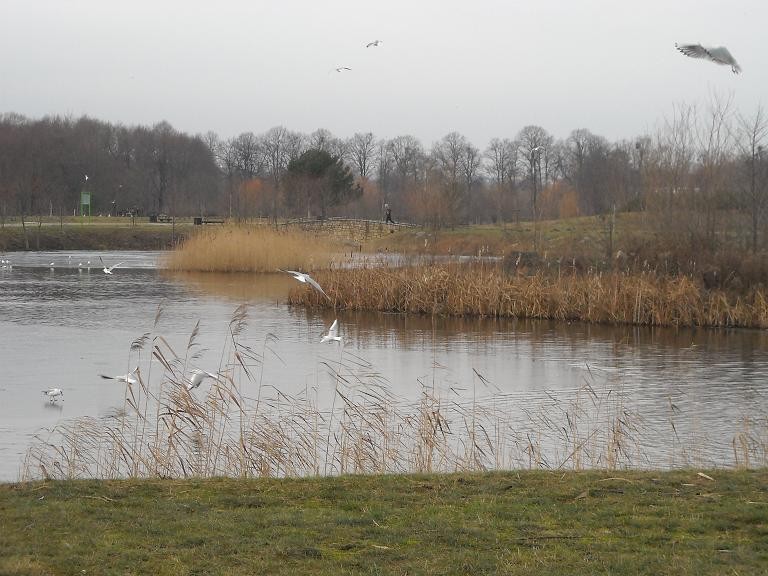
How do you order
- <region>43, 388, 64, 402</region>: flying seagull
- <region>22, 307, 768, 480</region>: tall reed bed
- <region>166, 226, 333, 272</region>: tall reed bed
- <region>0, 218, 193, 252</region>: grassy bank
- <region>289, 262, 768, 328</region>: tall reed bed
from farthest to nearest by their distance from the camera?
<region>0, 218, 193, 252</region>: grassy bank < <region>166, 226, 333, 272</region>: tall reed bed < <region>289, 262, 768, 328</region>: tall reed bed < <region>43, 388, 64, 402</region>: flying seagull < <region>22, 307, 768, 480</region>: tall reed bed

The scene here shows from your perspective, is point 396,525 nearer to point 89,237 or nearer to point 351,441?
point 351,441

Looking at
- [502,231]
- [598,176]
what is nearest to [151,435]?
[502,231]

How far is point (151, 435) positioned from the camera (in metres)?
10.2

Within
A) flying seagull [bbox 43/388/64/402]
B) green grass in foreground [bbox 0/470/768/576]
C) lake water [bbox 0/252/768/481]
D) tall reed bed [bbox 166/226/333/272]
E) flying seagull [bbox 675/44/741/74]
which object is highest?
flying seagull [bbox 675/44/741/74]

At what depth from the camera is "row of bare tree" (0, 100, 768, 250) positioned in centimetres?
6184

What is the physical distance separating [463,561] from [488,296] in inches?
749

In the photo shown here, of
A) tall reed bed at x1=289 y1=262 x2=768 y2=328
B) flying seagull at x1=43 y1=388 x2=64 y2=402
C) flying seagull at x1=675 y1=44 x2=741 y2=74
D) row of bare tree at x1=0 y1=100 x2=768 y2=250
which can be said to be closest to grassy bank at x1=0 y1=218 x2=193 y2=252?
row of bare tree at x1=0 y1=100 x2=768 y2=250

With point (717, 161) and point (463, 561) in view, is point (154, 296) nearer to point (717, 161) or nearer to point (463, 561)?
point (717, 161)

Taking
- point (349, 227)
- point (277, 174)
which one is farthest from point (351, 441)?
point (277, 174)

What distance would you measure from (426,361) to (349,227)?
4462 centimetres

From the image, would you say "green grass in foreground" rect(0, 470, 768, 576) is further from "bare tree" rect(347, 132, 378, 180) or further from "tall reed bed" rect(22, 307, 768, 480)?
"bare tree" rect(347, 132, 378, 180)

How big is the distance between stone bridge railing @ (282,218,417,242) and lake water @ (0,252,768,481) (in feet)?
94.7

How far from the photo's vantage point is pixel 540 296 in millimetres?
23312

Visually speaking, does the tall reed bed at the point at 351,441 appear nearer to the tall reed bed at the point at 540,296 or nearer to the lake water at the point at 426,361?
the lake water at the point at 426,361
